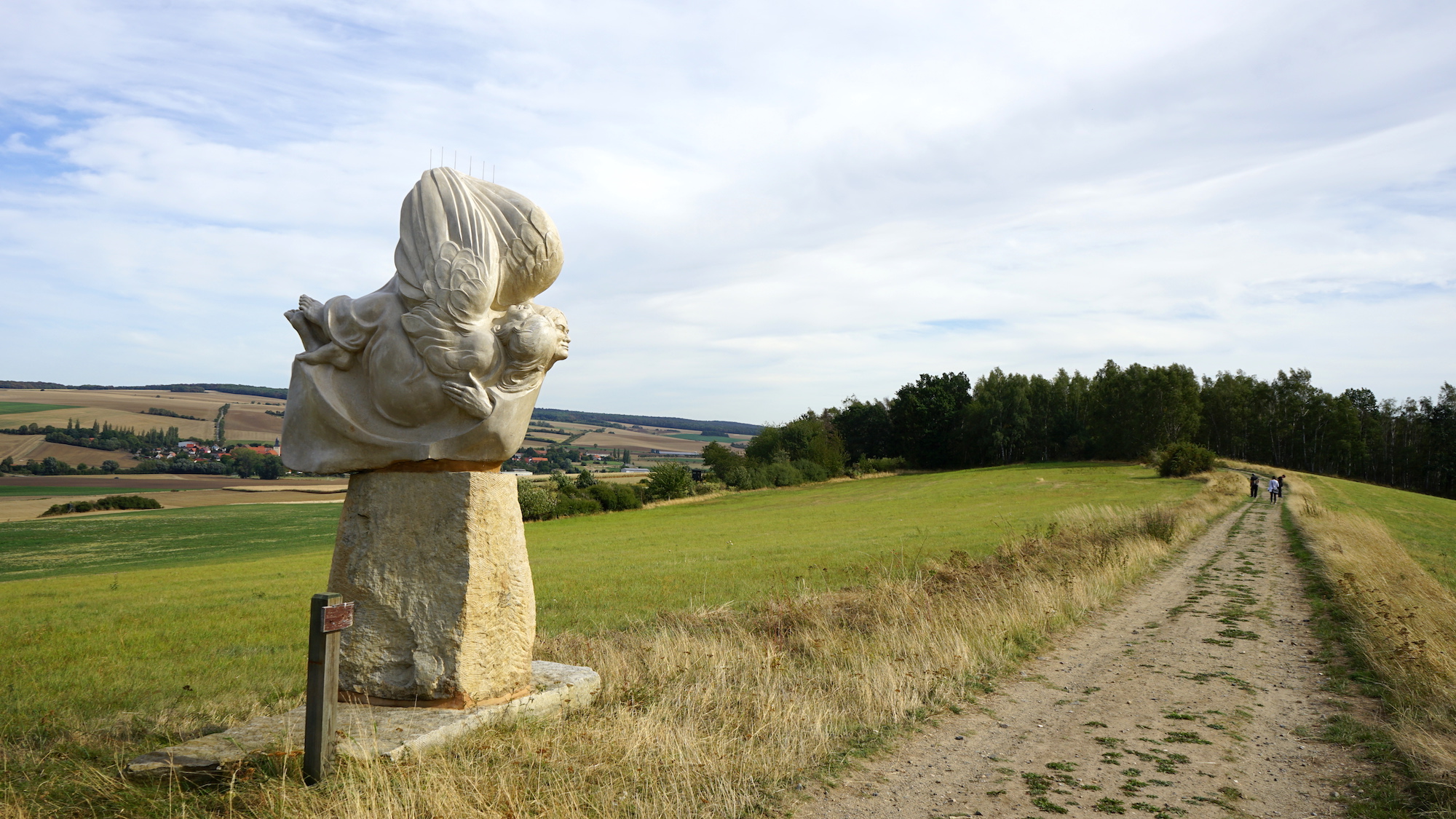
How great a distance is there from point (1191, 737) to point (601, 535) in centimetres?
3079

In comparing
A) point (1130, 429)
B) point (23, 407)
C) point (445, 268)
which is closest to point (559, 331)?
point (445, 268)

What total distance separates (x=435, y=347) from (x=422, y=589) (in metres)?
1.85

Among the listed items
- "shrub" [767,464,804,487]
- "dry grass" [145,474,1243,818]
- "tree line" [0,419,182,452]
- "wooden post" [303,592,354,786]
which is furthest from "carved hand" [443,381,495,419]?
"tree line" [0,419,182,452]

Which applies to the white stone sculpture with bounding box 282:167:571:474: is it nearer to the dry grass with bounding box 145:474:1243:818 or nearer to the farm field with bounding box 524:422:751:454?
the dry grass with bounding box 145:474:1243:818

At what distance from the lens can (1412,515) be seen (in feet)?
115

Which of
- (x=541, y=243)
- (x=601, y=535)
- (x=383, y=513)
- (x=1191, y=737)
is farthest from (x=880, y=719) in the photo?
(x=601, y=535)

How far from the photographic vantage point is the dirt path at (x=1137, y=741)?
5352mm

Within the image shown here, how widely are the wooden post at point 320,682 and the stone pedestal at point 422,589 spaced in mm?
1469

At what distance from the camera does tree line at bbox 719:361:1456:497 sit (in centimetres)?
7150

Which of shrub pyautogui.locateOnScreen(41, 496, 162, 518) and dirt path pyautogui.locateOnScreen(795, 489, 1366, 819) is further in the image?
shrub pyautogui.locateOnScreen(41, 496, 162, 518)

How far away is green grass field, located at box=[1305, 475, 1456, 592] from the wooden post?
1761 centimetres

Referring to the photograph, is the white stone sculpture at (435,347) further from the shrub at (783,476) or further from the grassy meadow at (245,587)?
the shrub at (783,476)

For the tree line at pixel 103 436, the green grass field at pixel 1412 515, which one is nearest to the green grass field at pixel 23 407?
the tree line at pixel 103 436

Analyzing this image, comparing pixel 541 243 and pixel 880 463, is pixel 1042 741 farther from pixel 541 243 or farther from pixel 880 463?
pixel 880 463
